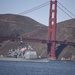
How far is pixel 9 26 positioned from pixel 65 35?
3824 centimetres

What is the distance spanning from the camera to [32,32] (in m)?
136

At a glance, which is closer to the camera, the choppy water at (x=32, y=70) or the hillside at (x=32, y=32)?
the choppy water at (x=32, y=70)

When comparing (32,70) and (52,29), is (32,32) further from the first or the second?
(32,70)

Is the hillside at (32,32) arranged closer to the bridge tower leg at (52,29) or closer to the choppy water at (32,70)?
the bridge tower leg at (52,29)

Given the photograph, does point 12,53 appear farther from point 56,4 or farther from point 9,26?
point 9,26

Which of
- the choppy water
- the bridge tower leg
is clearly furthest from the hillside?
the choppy water

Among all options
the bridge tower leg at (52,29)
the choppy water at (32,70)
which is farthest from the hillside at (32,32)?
the choppy water at (32,70)

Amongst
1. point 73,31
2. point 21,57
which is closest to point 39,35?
point 73,31

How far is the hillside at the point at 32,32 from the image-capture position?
106m

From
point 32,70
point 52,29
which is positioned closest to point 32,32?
point 52,29

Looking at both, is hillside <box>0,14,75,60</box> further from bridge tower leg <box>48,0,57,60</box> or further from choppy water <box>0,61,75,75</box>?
choppy water <box>0,61,75,75</box>

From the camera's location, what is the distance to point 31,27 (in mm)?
159875

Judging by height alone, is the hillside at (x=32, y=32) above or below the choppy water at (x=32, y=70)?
above

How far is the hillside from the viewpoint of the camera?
106 metres
